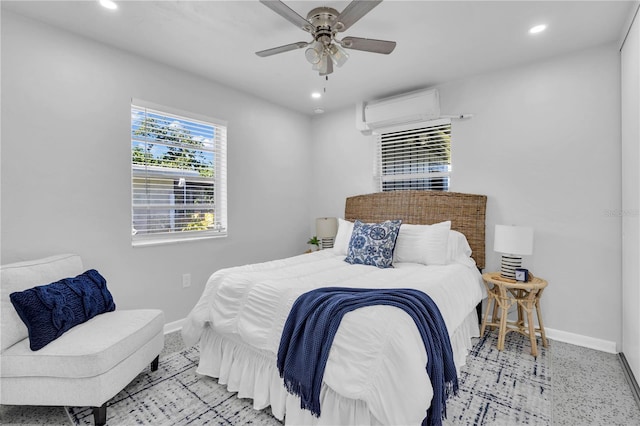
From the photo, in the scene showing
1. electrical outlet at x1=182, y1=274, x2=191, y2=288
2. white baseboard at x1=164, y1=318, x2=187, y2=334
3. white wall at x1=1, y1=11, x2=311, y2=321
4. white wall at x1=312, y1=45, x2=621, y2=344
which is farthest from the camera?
electrical outlet at x1=182, y1=274, x2=191, y2=288

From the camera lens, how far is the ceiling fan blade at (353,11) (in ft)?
5.54

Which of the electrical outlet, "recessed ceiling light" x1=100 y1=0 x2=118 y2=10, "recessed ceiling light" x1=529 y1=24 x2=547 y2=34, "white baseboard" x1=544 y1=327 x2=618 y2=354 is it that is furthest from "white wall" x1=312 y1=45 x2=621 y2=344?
"recessed ceiling light" x1=100 y1=0 x2=118 y2=10

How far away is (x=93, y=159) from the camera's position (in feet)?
8.64

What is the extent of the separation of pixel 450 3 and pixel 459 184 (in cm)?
184

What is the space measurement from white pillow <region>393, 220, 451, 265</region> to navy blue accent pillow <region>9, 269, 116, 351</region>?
2.47 m

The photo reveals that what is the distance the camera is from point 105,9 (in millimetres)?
2221

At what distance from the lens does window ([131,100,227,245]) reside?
9.71ft

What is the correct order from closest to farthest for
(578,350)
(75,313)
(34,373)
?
(34,373), (75,313), (578,350)

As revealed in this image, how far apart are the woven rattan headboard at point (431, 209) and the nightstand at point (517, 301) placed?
1.42ft

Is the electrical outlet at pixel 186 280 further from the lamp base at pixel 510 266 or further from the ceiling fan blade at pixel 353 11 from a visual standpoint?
the lamp base at pixel 510 266

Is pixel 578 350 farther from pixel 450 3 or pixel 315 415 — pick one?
pixel 450 3

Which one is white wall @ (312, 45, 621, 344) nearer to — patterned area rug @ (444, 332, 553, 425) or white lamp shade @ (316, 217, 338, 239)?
patterned area rug @ (444, 332, 553, 425)

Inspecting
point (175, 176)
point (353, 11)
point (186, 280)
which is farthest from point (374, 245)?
point (175, 176)

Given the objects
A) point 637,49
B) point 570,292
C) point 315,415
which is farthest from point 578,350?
point 315,415
